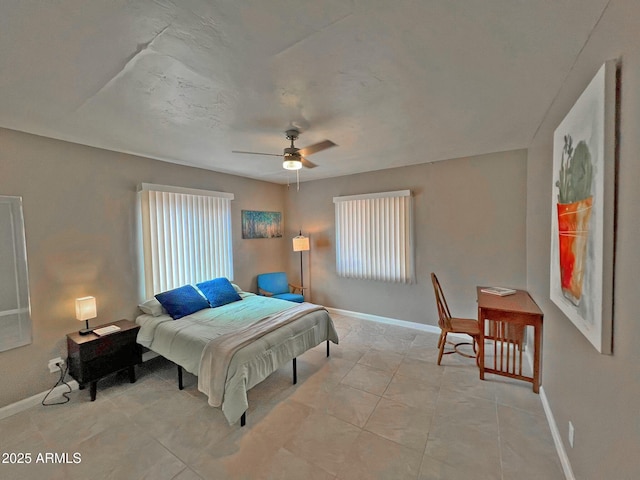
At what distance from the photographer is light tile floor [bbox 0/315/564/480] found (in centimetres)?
171

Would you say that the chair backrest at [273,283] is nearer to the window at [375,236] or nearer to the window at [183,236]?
the window at [183,236]

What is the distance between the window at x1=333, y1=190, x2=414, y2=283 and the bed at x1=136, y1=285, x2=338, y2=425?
1.52m

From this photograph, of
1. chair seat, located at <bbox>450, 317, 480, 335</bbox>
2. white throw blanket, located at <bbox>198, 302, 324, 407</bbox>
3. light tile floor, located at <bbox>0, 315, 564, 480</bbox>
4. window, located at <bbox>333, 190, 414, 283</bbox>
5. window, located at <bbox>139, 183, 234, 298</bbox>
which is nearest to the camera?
light tile floor, located at <bbox>0, 315, 564, 480</bbox>

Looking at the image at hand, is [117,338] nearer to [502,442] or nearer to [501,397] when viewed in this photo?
[502,442]

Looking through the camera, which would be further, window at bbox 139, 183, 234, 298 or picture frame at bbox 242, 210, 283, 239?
picture frame at bbox 242, 210, 283, 239

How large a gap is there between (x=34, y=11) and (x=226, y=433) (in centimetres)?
277

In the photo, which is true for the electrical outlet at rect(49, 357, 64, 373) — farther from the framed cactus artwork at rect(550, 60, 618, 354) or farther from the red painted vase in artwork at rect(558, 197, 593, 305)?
the red painted vase in artwork at rect(558, 197, 593, 305)

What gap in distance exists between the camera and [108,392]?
256 centimetres

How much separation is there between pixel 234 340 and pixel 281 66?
219 cm

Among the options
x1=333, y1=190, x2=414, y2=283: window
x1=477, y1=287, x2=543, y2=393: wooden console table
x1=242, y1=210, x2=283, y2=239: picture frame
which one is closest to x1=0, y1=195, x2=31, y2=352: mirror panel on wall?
x1=242, y1=210, x2=283, y2=239: picture frame

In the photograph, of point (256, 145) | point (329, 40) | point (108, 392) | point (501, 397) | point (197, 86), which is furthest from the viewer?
point (256, 145)

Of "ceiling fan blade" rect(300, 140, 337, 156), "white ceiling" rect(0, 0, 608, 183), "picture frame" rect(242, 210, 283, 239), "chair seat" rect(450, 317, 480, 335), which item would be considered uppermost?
"white ceiling" rect(0, 0, 608, 183)

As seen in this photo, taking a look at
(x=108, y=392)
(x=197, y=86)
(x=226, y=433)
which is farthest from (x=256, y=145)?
(x=108, y=392)

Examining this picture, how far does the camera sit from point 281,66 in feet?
4.91
